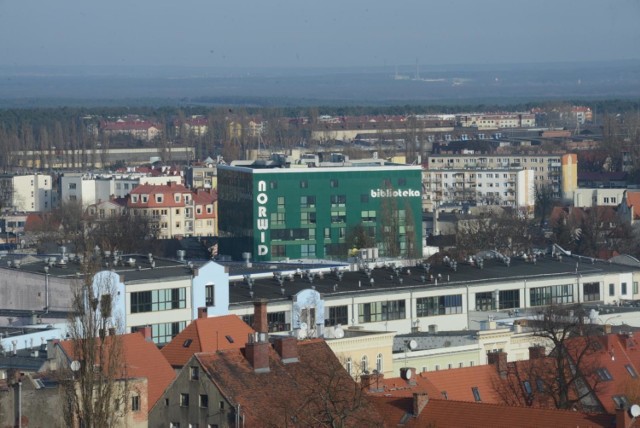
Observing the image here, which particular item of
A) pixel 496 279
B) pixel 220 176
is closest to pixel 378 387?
pixel 496 279

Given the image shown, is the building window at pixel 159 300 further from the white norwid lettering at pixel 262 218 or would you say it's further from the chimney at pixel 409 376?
the white norwid lettering at pixel 262 218

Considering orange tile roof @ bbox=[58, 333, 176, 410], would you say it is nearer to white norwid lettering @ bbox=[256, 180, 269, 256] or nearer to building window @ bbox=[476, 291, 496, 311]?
building window @ bbox=[476, 291, 496, 311]

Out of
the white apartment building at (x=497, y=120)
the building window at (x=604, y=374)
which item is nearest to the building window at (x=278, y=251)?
the building window at (x=604, y=374)

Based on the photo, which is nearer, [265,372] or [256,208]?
[265,372]

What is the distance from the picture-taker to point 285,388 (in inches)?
960

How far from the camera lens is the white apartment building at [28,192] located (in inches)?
3622

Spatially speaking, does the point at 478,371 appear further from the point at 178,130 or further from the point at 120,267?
the point at 178,130

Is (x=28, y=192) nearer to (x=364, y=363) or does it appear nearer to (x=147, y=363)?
(x=364, y=363)

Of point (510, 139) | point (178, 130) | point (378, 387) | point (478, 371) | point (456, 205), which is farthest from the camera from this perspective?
point (178, 130)

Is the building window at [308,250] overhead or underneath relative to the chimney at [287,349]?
underneath

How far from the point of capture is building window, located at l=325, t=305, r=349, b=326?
39584 millimetres

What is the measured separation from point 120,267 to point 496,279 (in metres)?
7.87

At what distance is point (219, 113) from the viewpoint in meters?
159

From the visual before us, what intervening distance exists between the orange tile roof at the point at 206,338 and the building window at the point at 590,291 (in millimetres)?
15783
